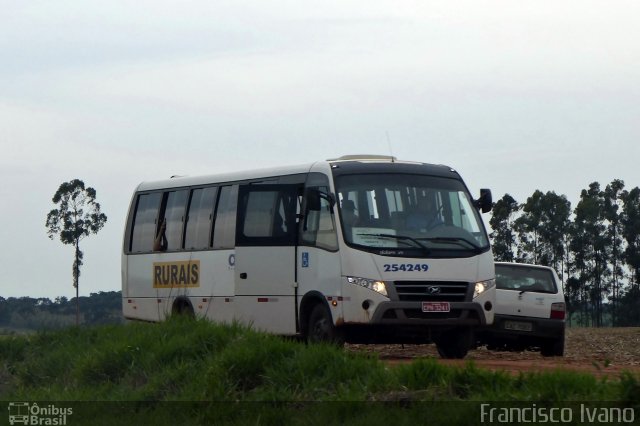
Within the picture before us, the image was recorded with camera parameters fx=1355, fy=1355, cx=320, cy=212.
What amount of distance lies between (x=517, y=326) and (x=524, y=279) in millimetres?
1296

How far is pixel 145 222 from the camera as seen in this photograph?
26.0 metres

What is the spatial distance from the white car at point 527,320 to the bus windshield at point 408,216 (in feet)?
10.7

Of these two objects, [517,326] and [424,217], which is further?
[517,326]

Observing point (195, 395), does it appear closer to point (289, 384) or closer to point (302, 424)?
point (289, 384)

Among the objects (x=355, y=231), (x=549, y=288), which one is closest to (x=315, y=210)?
(x=355, y=231)

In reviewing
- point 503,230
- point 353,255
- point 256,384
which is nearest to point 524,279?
point 353,255

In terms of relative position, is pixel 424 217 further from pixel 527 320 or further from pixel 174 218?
pixel 174 218

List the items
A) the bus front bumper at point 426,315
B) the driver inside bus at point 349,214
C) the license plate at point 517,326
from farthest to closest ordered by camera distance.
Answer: the license plate at point 517,326, the driver inside bus at point 349,214, the bus front bumper at point 426,315

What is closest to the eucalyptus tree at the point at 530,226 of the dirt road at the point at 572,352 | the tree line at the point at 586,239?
the tree line at the point at 586,239

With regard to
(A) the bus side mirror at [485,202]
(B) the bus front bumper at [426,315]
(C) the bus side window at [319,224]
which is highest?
(A) the bus side mirror at [485,202]

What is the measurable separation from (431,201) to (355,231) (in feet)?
4.67

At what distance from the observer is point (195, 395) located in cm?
1376

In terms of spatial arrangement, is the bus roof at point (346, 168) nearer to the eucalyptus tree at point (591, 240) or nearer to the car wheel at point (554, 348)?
the car wheel at point (554, 348)

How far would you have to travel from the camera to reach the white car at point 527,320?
2269 cm
